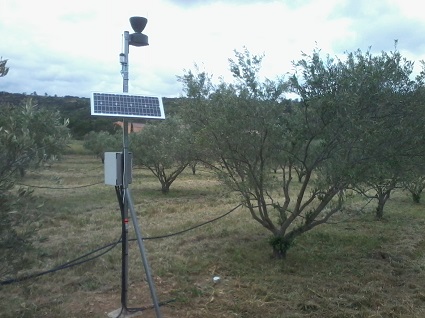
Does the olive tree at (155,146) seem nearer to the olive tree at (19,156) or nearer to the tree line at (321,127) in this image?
the tree line at (321,127)

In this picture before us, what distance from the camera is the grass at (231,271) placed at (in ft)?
19.9

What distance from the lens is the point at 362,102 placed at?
6.77 meters

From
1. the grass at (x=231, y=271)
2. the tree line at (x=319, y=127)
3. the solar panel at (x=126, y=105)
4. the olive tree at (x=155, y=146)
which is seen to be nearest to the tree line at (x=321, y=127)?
the tree line at (x=319, y=127)

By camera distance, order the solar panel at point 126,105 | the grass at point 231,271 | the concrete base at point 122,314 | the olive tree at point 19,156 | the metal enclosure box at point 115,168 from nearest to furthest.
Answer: the olive tree at point 19,156
the solar panel at point 126,105
the metal enclosure box at point 115,168
the concrete base at point 122,314
the grass at point 231,271

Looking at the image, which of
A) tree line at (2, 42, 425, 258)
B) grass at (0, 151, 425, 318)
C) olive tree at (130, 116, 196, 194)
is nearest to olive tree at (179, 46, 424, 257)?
tree line at (2, 42, 425, 258)

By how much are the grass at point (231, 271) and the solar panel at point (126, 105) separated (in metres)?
0.92

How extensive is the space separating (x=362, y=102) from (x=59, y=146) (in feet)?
14.9

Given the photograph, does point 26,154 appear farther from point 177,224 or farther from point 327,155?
point 177,224

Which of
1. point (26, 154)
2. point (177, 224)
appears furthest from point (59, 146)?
point (177, 224)

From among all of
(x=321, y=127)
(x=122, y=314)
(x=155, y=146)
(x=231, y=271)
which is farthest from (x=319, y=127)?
(x=155, y=146)

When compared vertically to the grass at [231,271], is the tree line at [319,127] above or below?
above

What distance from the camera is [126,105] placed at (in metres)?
5.23

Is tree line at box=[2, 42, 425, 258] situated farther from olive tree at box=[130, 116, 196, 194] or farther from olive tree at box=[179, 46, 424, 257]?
olive tree at box=[130, 116, 196, 194]

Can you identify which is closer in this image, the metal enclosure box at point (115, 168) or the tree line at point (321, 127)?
the metal enclosure box at point (115, 168)
